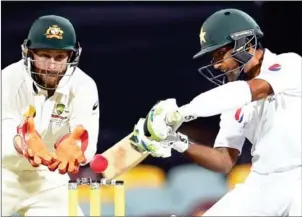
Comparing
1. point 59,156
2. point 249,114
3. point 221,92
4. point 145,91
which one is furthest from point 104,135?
point 221,92

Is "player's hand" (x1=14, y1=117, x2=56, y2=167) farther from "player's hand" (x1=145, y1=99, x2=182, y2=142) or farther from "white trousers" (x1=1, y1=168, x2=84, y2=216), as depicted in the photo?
"player's hand" (x1=145, y1=99, x2=182, y2=142)

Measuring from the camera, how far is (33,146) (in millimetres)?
3008

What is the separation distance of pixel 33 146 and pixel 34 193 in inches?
12.0

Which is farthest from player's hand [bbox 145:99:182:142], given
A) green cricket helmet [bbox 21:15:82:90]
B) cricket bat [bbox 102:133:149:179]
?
cricket bat [bbox 102:133:149:179]

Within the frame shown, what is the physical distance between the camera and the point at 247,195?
2807 mm

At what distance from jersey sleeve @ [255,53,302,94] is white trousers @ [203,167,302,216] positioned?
0.87 ft

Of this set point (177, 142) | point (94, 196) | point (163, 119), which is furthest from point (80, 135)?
point (163, 119)

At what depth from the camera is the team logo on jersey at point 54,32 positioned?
3.23 m

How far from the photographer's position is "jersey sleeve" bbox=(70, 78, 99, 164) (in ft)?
10.3

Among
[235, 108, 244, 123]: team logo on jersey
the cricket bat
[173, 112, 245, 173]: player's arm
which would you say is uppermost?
[235, 108, 244, 123]: team logo on jersey

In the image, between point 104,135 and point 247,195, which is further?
point 104,135

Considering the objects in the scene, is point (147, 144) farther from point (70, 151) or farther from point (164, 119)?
point (70, 151)

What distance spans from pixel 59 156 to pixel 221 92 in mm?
718

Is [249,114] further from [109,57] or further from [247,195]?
[109,57]
